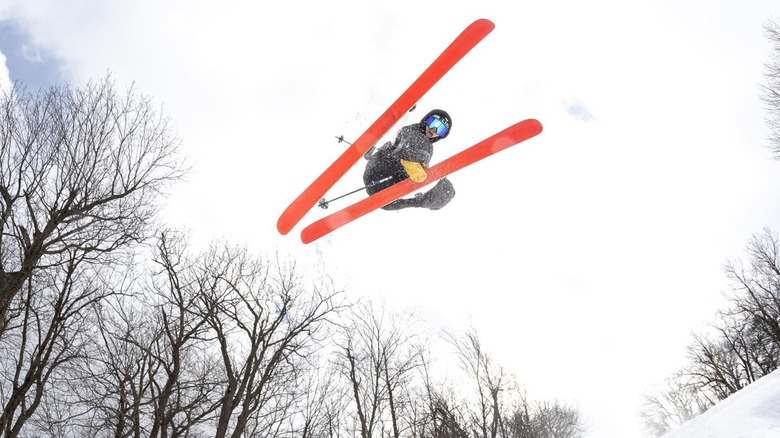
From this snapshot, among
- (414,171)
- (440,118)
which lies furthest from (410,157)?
(440,118)

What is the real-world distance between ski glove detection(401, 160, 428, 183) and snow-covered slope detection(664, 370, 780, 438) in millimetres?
4860

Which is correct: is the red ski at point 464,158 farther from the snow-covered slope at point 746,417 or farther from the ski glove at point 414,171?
the snow-covered slope at point 746,417

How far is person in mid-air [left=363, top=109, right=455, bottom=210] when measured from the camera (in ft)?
15.0

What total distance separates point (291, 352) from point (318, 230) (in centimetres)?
454

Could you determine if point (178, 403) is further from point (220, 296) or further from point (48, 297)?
point (48, 297)

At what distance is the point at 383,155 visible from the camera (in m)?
4.84

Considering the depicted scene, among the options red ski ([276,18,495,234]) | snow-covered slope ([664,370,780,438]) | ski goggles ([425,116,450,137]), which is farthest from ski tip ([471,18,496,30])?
snow-covered slope ([664,370,780,438])

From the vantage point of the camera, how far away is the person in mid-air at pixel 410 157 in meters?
4.57

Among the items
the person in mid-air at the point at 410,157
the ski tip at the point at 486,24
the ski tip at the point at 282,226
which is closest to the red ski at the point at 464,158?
the person in mid-air at the point at 410,157

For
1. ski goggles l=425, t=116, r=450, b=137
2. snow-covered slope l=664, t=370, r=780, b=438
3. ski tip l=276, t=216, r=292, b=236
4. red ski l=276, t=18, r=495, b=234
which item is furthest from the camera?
ski tip l=276, t=216, r=292, b=236

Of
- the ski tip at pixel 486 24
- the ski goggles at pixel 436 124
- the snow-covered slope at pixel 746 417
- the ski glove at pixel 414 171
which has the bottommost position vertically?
the snow-covered slope at pixel 746 417

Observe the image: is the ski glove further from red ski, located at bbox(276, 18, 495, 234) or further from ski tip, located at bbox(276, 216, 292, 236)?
ski tip, located at bbox(276, 216, 292, 236)

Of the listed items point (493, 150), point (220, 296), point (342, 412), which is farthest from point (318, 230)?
point (342, 412)

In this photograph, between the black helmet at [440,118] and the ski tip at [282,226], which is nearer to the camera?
the black helmet at [440,118]
